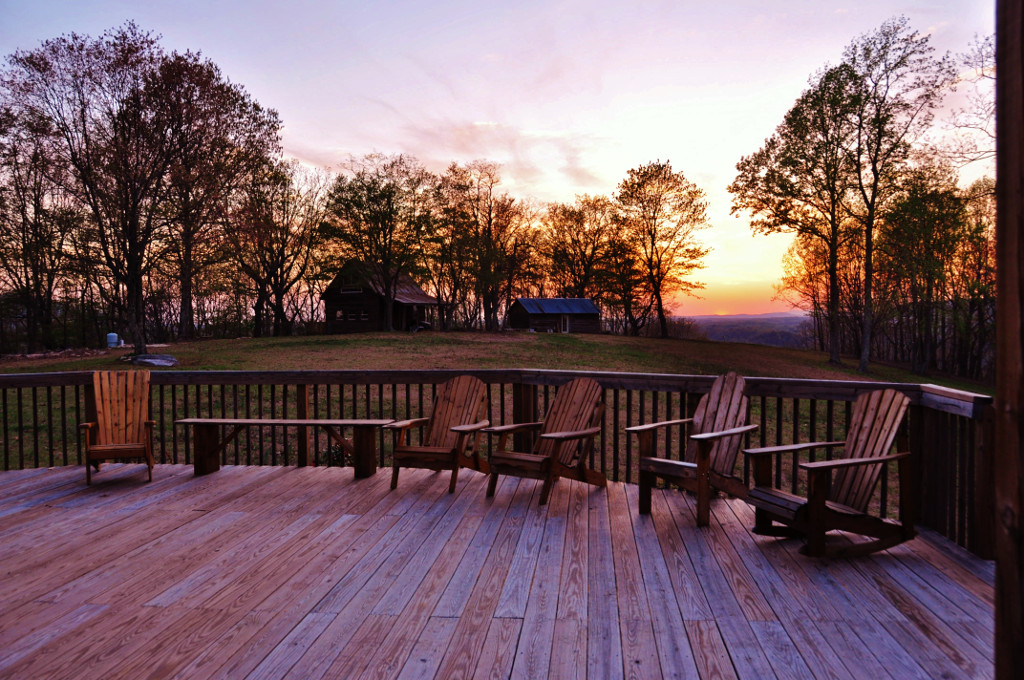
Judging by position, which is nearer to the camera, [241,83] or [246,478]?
[246,478]

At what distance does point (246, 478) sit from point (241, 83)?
15259 mm

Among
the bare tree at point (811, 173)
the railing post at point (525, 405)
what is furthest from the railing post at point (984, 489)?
the bare tree at point (811, 173)

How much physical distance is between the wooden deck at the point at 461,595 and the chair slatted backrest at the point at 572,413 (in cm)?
39

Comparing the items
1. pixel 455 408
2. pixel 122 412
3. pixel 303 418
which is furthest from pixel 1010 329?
pixel 122 412

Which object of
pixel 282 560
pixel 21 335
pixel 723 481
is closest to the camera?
pixel 282 560

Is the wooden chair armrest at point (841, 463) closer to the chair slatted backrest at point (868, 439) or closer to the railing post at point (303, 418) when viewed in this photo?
the chair slatted backrest at point (868, 439)

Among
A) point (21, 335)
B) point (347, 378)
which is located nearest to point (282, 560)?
point (347, 378)

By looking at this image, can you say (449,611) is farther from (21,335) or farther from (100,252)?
(21,335)

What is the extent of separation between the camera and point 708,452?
3461 millimetres

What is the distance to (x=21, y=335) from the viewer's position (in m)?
20.1

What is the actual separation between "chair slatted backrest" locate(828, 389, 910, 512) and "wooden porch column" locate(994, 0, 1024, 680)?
2397 millimetres

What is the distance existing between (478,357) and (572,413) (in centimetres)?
1366

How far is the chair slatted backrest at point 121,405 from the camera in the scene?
4.80 m

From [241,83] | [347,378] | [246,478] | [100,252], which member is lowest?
[246,478]
